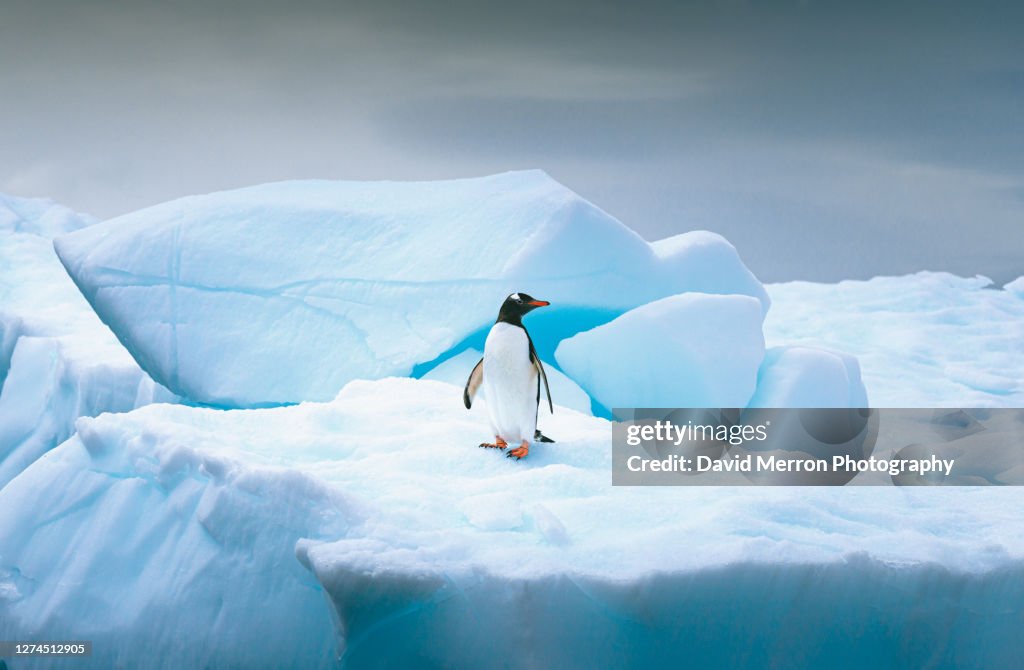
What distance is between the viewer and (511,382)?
3.47 metres

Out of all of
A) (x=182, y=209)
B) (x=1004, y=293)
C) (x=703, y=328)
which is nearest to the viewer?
(x=703, y=328)

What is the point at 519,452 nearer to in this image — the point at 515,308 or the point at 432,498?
the point at 432,498

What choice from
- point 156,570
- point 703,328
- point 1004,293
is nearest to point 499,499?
point 156,570

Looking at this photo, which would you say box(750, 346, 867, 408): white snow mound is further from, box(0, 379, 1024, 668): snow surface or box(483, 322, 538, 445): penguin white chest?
box(483, 322, 538, 445): penguin white chest

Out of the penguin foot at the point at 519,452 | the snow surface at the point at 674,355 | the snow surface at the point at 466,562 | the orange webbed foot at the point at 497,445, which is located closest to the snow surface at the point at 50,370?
the snow surface at the point at 466,562

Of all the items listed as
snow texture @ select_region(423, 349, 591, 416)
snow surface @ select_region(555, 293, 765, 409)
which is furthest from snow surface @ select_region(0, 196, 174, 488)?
snow surface @ select_region(555, 293, 765, 409)

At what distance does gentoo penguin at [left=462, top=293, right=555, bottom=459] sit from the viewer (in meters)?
3.48

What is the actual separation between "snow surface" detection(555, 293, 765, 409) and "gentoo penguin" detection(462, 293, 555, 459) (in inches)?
59.0

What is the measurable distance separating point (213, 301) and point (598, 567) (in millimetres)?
3488

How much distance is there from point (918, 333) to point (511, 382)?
7572 mm

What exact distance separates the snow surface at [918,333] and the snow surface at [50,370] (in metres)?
5.21

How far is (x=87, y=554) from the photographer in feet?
10.8

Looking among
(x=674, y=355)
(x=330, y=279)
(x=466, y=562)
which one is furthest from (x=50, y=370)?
(x=466, y=562)

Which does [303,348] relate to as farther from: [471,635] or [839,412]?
[839,412]
